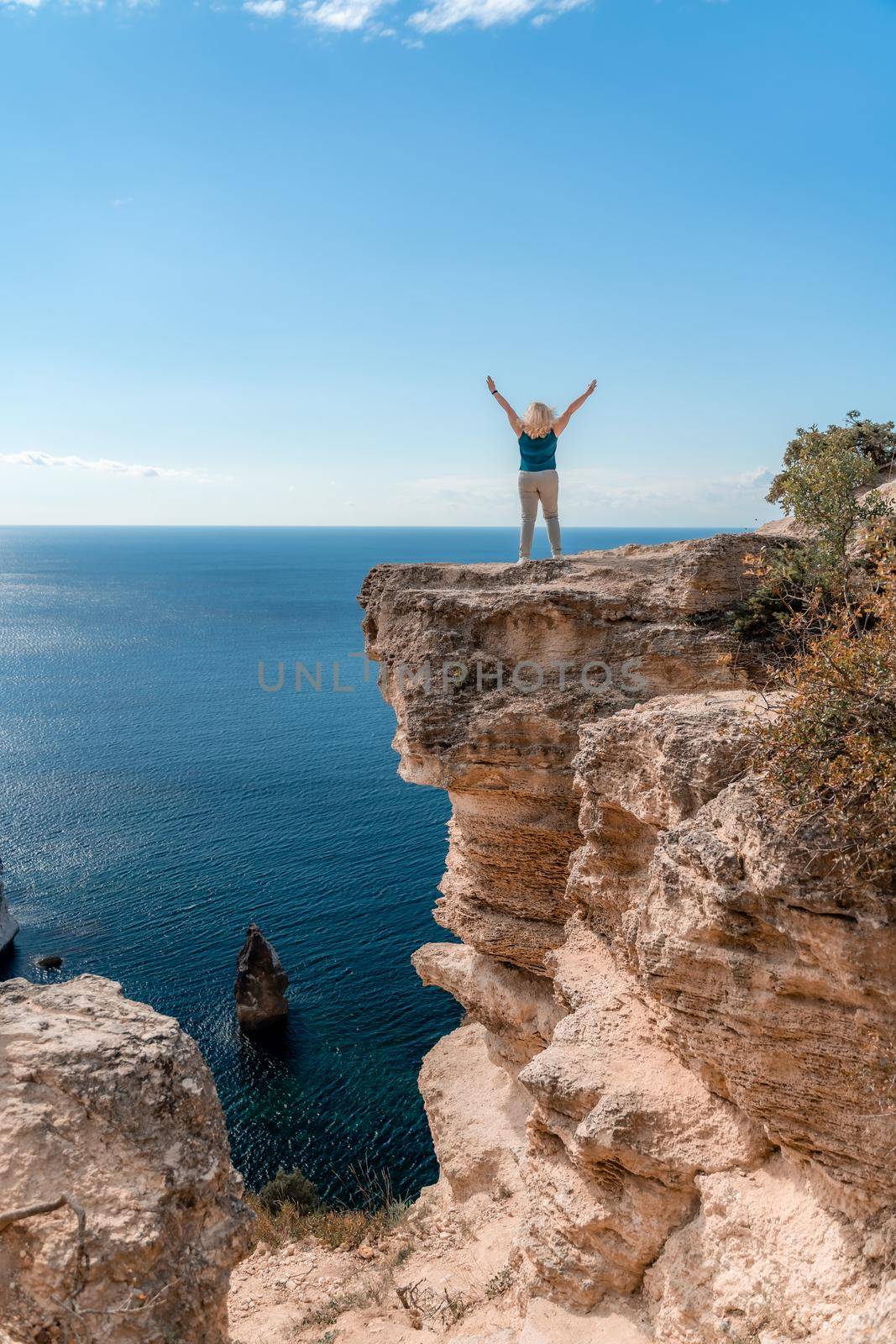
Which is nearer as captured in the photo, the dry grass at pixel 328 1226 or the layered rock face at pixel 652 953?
the layered rock face at pixel 652 953

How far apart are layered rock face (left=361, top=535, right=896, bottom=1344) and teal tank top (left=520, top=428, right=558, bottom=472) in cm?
236

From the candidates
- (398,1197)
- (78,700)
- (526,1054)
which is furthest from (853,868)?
(78,700)

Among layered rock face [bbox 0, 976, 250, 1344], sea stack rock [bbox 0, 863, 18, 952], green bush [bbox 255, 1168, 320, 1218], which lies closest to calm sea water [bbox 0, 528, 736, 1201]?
sea stack rock [bbox 0, 863, 18, 952]

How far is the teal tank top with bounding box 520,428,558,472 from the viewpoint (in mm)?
18531

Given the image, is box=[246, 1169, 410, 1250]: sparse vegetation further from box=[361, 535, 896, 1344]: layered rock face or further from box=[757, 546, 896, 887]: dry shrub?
box=[757, 546, 896, 887]: dry shrub

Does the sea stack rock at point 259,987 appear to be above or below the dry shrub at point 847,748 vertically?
below

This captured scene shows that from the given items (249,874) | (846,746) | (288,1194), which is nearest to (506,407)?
(846,746)

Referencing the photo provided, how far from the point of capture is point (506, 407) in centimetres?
1864

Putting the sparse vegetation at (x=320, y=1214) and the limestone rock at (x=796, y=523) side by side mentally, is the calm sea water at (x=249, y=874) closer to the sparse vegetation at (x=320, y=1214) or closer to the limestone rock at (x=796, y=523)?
the sparse vegetation at (x=320, y=1214)

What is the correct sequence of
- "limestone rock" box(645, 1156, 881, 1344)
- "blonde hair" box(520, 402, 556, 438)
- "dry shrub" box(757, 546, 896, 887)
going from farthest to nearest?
"blonde hair" box(520, 402, 556, 438), "limestone rock" box(645, 1156, 881, 1344), "dry shrub" box(757, 546, 896, 887)

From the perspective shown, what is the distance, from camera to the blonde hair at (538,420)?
18.2 meters

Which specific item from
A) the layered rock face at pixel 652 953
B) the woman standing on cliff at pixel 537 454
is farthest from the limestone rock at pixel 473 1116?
the woman standing on cliff at pixel 537 454

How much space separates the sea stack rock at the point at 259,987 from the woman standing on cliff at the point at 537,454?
20.1m

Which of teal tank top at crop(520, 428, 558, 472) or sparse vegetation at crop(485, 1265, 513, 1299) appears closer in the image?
sparse vegetation at crop(485, 1265, 513, 1299)
